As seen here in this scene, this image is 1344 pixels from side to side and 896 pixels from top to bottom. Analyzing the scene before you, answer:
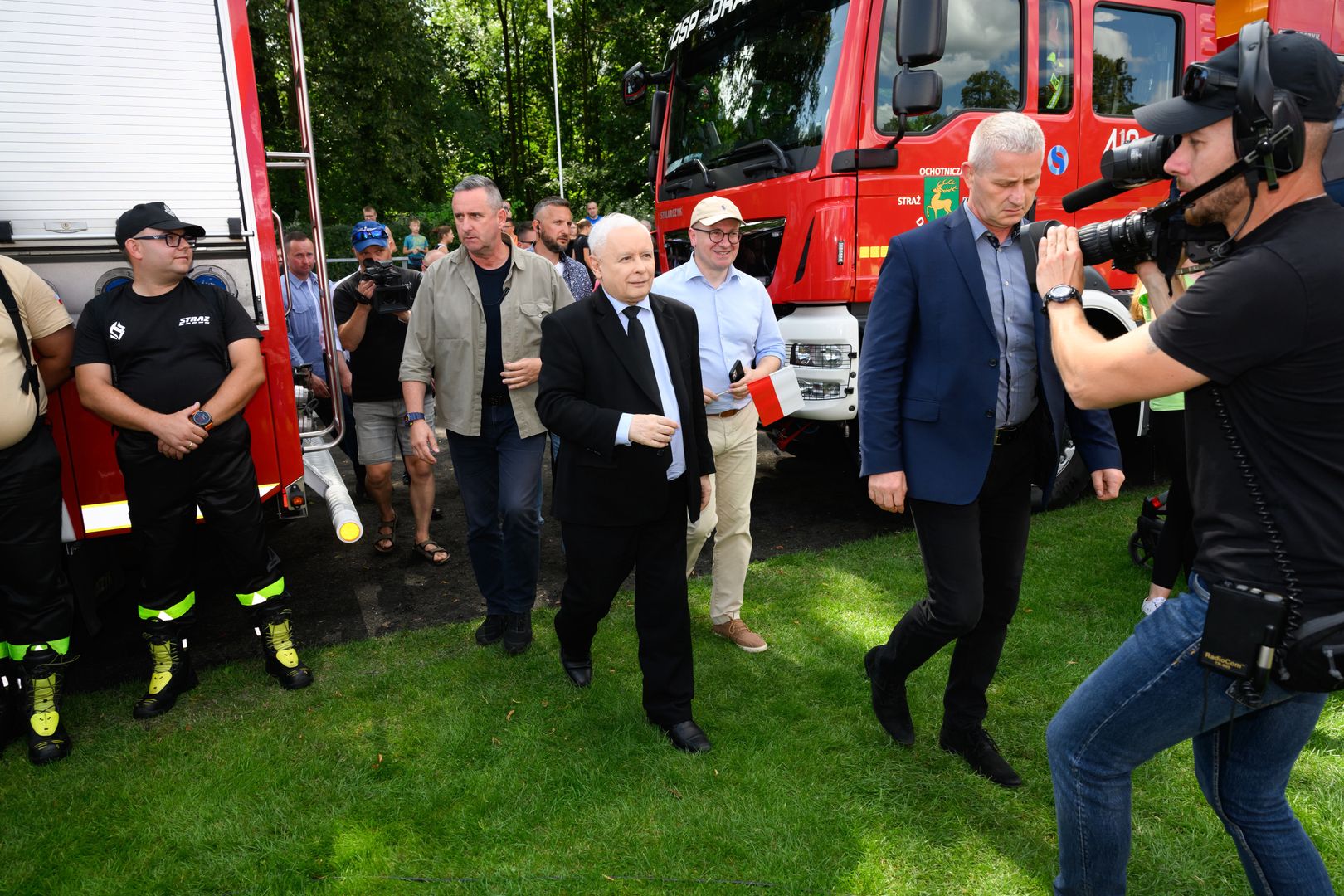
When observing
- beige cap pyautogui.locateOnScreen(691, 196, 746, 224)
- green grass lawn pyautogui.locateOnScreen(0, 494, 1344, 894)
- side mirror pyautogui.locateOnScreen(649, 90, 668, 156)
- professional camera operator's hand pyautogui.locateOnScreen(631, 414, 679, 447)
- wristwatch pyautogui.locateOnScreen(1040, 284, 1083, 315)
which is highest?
side mirror pyautogui.locateOnScreen(649, 90, 668, 156)

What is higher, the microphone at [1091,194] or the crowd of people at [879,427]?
the microphone at [1091,194]

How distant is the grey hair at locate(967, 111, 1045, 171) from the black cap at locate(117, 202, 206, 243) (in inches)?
114

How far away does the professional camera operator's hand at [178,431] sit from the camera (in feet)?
11.5

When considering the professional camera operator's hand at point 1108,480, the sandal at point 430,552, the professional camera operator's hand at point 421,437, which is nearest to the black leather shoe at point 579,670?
the professional camera operator's hand at point 421,437

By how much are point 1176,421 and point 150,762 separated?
4367 mm

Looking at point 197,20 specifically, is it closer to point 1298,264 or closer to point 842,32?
point 842,32

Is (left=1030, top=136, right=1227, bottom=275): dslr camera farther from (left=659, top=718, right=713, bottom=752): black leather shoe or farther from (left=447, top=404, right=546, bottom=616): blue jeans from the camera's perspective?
(left=447, top=404, right=546, bottom=616): blue jeans

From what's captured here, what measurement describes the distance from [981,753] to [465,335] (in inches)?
105

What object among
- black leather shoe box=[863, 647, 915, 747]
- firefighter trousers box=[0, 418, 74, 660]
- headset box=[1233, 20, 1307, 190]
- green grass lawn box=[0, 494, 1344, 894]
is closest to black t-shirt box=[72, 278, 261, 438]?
firefighter trousers box=[0, 418, 74, 660]

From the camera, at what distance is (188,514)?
368cm

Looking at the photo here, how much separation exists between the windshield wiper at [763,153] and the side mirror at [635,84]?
147 centimetres

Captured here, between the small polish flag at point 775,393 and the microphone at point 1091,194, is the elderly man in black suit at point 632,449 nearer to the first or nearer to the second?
the small polish flag at point 775,393

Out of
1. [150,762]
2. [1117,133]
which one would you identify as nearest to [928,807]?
[150,762]

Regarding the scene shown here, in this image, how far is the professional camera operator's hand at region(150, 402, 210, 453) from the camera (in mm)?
3504
